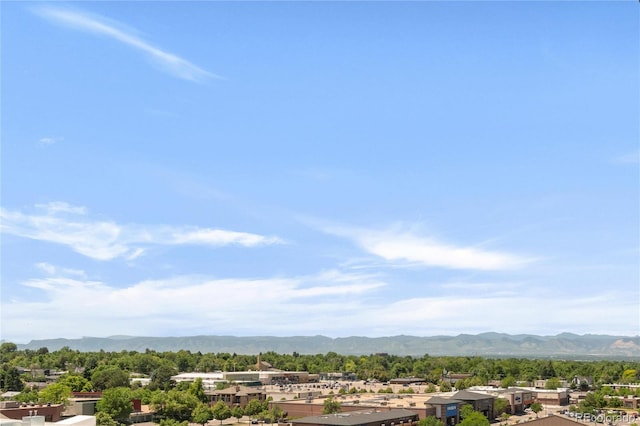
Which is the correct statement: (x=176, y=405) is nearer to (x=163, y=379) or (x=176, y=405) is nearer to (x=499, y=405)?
(x=163, y=379)

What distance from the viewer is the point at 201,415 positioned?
328 feet

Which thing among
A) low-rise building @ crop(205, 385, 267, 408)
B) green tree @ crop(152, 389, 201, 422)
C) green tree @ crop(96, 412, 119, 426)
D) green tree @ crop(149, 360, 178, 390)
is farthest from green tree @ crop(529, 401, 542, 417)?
green tree @ crop(96, 412, 119, 426)

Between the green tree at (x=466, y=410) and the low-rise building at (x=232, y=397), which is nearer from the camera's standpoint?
the green tree at (x=466, y=410)

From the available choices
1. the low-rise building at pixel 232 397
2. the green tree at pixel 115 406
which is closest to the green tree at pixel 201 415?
the green tree at pixel 115 406

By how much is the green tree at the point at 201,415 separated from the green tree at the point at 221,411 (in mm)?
1590

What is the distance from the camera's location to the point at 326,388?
148125 millimetres

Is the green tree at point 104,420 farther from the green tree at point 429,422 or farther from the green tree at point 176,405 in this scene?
the green tree at point 429,422

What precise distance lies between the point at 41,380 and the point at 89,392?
33235 millimetres

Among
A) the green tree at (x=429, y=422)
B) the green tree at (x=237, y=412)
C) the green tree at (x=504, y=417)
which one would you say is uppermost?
the green tree at (x=429, y=422)

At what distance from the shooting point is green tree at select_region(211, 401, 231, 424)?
106062mm

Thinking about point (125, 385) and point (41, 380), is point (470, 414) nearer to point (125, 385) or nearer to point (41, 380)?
point (125, 385)

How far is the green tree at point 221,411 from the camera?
106062 millimetres

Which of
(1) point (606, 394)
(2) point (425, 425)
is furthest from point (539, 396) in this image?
(2) point (425, 425)

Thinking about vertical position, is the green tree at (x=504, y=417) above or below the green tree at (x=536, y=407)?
below
